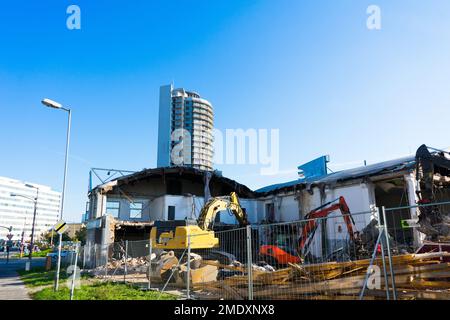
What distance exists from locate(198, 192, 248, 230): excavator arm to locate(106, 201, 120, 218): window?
1482 centimetres

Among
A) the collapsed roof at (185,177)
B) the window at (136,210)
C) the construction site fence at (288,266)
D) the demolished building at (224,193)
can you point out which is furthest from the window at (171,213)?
→ the construction site fence at (288,266)

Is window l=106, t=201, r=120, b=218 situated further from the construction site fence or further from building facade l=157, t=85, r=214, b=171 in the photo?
building facade l=157, t=85, r=214, b=171

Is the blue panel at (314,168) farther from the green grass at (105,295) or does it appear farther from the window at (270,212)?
the green grass at (105,295)

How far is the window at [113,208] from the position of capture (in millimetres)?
31156

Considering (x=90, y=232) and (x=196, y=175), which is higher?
(x=196, y=175)

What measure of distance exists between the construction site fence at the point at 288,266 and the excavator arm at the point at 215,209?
4.45ft

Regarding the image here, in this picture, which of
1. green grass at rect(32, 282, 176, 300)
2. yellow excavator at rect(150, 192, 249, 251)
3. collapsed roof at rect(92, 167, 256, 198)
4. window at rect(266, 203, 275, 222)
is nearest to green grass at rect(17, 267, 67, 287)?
green grass at rect(32, 282, 176, 300)

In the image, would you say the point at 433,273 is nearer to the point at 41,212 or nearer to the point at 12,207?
the point at 12,207

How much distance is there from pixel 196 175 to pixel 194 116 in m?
89.8

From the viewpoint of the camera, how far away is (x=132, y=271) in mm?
21250
